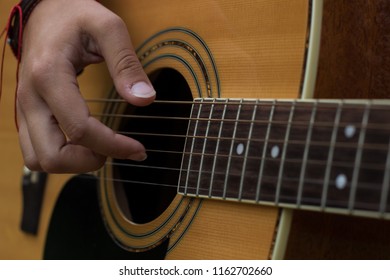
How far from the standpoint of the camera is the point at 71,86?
2.76ft

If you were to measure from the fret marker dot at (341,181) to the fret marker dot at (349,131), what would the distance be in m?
0.05

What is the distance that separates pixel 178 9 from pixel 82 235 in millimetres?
474

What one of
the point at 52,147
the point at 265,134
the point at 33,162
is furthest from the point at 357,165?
the point at 33,162

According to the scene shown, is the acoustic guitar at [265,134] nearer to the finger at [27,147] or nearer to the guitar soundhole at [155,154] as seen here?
the guitar soundhole at [155,154]

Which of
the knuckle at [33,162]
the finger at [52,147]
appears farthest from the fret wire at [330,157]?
the knuckle at [33,162]

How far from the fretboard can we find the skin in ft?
0.40

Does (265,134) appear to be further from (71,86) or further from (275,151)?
(71,86)

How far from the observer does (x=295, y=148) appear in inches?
24.9

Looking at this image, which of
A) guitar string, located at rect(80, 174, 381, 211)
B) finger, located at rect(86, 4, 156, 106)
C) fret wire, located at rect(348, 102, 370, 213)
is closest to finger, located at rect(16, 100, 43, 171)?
finger, located at rect(86, 4, 156, 106)

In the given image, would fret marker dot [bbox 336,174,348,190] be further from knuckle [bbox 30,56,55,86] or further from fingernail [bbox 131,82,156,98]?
knuckle [bbox 30,56,55,86]

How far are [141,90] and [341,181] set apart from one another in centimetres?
33

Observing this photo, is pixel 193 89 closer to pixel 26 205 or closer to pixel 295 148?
pixel 295 148

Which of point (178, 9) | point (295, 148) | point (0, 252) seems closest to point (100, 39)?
point (178, 9)

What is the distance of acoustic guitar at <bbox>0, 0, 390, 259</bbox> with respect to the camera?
1.97ft
